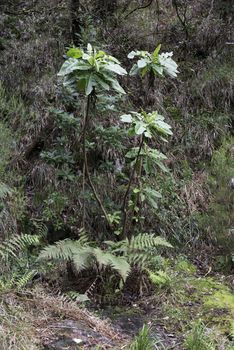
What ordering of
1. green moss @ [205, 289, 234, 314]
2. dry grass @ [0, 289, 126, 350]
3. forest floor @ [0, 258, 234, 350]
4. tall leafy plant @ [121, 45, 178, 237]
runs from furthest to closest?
green moss @ [205, 289, 234, 314], tall leafy plant @ [121, 45, 178, 237], forest floor @ [0, 258, 234, 350], dry grass @ [0, 289, 126, 350]

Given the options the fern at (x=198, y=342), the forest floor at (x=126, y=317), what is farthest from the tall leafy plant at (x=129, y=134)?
the fern at (x=198, y=342)

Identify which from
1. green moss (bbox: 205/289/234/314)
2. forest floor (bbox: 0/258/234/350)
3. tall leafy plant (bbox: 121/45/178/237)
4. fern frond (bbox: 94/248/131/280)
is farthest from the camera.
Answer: green moss (bbox: 205/289/234/314)

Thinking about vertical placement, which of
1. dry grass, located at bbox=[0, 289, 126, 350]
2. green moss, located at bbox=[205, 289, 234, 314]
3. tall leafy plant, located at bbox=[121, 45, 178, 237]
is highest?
tall leafy plant, located at bbox=[121, 45, 178, 237]

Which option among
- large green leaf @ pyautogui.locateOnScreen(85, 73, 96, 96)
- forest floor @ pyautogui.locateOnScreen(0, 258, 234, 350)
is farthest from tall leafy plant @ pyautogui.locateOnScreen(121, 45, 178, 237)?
forest floor @ pyautogui.locateOnScreen(0, 258, 234, 350)

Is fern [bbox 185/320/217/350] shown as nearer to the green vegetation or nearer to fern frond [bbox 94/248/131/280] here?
the green vegetation

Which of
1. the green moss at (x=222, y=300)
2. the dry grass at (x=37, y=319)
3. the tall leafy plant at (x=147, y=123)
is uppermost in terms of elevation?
the tall leafy plant at (x=147, y=123)

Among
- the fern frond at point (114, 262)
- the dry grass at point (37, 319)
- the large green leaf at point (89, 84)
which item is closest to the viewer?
the dry grass at point (37, 319)

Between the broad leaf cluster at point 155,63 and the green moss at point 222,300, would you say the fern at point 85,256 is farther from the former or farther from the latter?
the broad leaf cluster at point 155,63

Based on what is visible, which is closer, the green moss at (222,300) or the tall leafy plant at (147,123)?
the tall leafy plant at (147,123)

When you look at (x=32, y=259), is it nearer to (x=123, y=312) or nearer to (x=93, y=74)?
(x=123, y=312)

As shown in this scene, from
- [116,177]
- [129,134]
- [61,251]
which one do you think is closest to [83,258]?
[61,251]

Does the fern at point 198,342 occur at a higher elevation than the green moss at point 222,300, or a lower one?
higher

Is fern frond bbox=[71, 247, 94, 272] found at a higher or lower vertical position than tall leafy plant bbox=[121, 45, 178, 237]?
lower

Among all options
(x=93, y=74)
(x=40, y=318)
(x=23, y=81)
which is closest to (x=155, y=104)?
(x=23, y=81)
